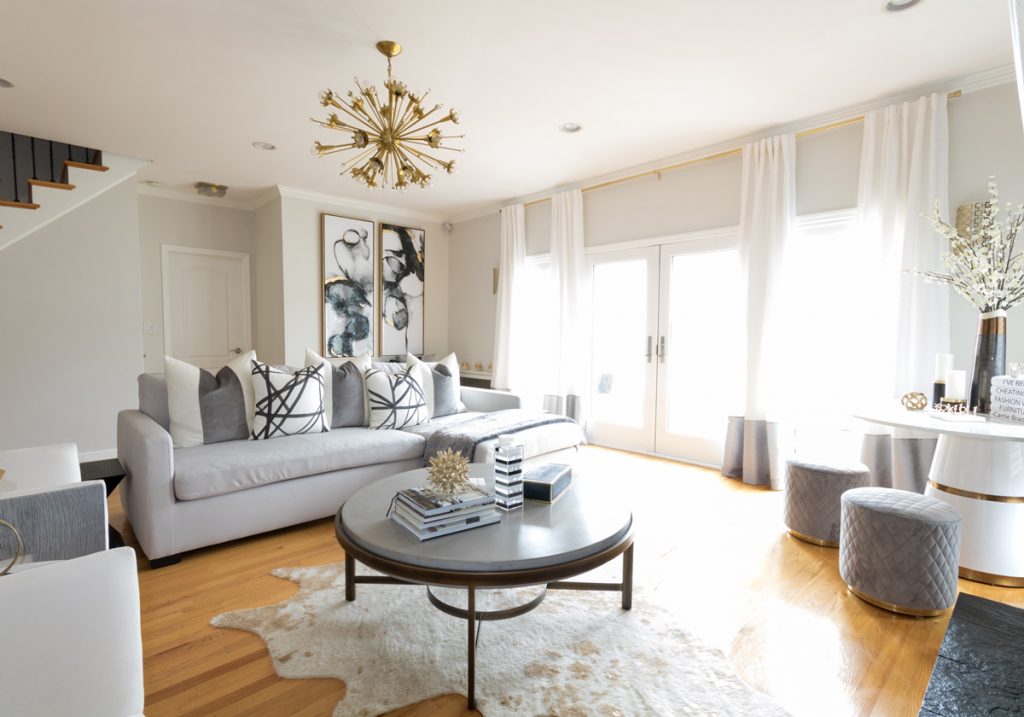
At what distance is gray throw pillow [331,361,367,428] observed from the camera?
11.2 feet

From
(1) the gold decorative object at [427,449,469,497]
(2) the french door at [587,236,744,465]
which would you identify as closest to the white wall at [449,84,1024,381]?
(2) the french door at [587,236,744,465]

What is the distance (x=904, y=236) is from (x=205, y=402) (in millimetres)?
4313

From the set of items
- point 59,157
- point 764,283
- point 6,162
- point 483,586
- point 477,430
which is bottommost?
point 483,586

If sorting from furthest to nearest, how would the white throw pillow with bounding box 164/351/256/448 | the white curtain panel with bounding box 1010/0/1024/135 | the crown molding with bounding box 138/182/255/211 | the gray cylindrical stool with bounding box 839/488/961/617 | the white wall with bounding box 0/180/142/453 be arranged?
1. the crown molding with bounding box 138/182/255/211
2. the white wall with bounding box 0/180/142/453
3. the white throw pillow with bounding box 164/351/256/448
4. the gray cylindrical stool with bounding box 839/488/961/617
5. the white curtain panel with bounding box 1010/0/1024/135

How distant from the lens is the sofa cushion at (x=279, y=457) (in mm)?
2426

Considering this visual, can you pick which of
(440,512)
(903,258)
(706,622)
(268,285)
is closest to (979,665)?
(440,512)

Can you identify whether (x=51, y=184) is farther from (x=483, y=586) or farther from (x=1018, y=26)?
(x=1018, y=26)

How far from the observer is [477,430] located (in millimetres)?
3209

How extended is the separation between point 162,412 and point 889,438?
4420 millimetres

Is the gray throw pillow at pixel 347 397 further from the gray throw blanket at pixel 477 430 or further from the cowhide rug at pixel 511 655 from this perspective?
the cowhide rug at pixel 511 655

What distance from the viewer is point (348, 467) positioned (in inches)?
116

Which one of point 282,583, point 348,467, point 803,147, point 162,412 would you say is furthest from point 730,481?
point 162,412

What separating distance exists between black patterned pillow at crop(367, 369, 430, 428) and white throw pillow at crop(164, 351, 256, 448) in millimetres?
750

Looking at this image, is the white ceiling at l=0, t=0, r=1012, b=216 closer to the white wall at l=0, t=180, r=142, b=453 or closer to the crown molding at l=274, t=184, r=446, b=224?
the white wall at l=0, t=180, r=142, b=453
